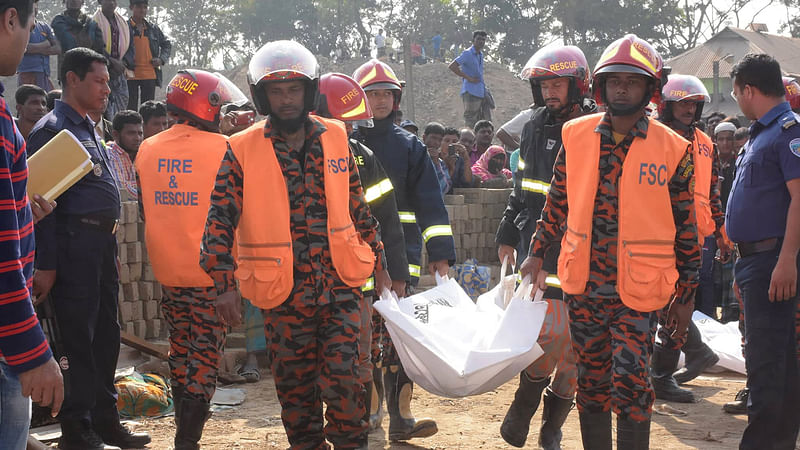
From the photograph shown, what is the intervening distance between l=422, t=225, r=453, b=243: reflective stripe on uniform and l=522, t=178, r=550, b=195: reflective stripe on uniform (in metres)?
0.60

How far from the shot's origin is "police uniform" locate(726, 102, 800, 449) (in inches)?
211

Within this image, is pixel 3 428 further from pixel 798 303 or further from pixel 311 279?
pixel 798 303

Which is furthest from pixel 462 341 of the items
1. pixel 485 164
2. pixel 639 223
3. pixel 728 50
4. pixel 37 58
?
pixel 728 50

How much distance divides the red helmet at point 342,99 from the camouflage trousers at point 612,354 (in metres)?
1.86

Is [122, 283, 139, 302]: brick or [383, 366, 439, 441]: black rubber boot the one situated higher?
[122, 283, 139, 302]: brick

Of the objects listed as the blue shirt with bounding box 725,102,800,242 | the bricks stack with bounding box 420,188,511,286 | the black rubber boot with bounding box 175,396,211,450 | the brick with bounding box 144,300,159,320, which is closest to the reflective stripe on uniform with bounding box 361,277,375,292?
the black rubber boot with bounding box 175,396,211,450

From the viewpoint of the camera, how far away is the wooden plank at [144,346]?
314 inches

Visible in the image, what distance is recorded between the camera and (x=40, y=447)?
4.80m

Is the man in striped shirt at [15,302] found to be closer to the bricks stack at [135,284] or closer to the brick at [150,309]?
the bricks stack at [135,284]

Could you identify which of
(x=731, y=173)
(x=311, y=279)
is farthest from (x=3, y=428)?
(x=731, y=173)

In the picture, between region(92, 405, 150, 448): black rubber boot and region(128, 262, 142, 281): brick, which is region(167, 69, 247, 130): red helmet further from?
region(128, 262, 142, 281): brick

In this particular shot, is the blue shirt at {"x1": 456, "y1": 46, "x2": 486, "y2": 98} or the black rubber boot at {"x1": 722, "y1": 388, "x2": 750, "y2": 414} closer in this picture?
the black rubber boot at {"x1": 722, "y1": 388, "x2": 750, "y2": 414}

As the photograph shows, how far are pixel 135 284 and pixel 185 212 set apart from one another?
3063 mm

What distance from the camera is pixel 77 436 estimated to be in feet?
19.1
